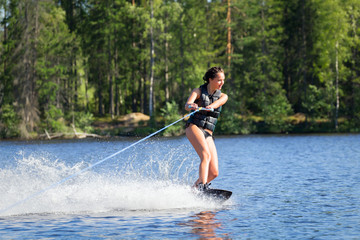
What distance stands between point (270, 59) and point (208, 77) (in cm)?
4461

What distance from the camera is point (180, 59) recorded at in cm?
5247

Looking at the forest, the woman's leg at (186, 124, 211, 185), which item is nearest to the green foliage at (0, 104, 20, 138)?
the forest

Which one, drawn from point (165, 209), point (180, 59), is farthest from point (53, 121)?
point (165, 209)

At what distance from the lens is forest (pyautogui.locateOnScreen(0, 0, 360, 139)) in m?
44.4

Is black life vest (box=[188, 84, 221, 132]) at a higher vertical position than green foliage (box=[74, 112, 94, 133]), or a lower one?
higher

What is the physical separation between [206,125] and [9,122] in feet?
115

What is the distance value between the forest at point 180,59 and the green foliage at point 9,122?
8cm

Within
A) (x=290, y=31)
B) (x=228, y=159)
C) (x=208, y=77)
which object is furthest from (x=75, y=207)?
(x=290, y=31)

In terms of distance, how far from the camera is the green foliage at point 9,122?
42656mm

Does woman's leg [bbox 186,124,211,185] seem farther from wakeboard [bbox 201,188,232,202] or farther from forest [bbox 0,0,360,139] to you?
forest [bbox 0,0,360,139]

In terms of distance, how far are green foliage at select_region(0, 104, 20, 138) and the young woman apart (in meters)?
33.9

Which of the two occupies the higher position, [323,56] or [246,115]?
[323,56]

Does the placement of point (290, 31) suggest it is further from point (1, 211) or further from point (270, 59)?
point (1, 211)

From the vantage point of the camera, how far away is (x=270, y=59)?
54.2m
